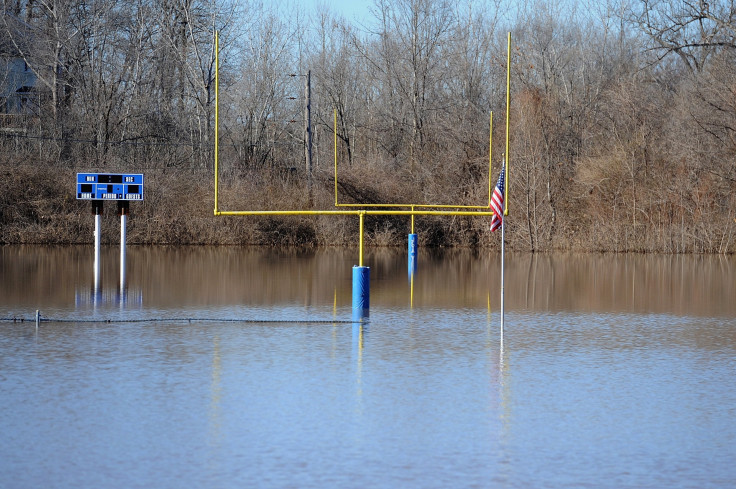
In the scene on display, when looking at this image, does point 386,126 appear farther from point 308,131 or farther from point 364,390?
point 364,390

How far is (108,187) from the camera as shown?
27922 millimetres

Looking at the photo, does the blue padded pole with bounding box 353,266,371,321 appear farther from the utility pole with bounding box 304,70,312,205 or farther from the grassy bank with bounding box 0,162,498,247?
the utility pole with bounding box 304,70,312,205

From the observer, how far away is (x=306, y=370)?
11.3m

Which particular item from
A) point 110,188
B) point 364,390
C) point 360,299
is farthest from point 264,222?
point 364,390

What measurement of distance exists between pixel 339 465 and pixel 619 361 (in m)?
5.80

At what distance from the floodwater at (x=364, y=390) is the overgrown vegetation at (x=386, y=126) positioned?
2083 centimetres

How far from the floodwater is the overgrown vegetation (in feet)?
68.3

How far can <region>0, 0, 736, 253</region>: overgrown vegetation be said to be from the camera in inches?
1609

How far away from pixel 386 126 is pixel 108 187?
26.5 m

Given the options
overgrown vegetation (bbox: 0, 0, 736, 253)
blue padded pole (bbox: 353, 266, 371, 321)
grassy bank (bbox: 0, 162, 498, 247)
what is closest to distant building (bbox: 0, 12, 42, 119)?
overgrown vegetation (bbox: 0, 0, 736, 253)

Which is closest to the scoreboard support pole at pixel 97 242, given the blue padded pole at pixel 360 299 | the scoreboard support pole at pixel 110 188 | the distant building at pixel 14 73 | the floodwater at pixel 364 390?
the scoreboard support pole at pixel 110 188

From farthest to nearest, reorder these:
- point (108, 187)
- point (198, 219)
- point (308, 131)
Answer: point (198, 219) → point (308, 131) → point (108, 187)

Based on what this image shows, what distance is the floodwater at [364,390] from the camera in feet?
24.4

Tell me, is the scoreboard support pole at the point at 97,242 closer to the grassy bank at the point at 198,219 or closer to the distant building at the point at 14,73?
the grassy bank at the point at 198,219
